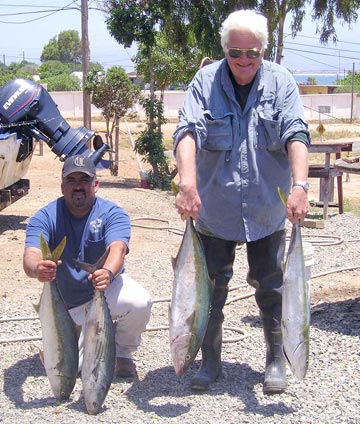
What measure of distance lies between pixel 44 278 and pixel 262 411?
144 cm

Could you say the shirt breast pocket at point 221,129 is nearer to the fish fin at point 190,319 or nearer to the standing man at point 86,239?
the standing man at point 86,239

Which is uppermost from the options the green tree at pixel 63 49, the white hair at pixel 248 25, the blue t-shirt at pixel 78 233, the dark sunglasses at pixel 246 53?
the green tree at pixel 63 49

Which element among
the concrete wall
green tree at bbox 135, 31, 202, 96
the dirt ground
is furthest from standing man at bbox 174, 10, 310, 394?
the concrete wall

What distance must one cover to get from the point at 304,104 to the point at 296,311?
47785mm

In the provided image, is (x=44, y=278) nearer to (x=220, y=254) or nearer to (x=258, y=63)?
(x=220, y=254)

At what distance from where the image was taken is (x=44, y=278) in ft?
13.8

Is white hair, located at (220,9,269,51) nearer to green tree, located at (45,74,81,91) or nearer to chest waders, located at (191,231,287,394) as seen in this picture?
chest waders, located at (191,231,287,394)

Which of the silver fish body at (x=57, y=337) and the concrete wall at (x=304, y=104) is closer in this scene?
the silver fish body at (x=57, y=337)

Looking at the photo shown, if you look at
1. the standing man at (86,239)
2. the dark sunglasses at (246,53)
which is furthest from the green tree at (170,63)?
the dark sunglasses at (246,53)

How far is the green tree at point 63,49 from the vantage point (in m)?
126

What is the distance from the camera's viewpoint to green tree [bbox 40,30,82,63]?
412ft

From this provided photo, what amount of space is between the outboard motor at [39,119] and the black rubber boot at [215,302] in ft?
17.9

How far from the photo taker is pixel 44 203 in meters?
13.1

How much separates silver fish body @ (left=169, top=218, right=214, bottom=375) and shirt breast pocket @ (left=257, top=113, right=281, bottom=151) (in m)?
0.66
